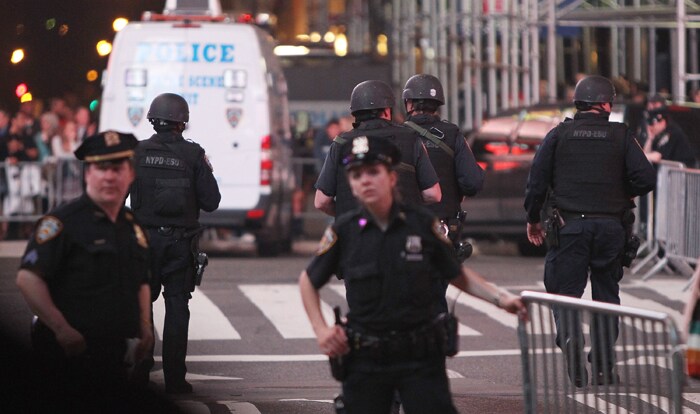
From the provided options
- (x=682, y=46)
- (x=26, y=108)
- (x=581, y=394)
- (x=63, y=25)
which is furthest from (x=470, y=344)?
(x=63, y=25)

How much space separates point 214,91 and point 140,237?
11269 mm

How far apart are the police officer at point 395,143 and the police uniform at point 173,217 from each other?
3.54 ft

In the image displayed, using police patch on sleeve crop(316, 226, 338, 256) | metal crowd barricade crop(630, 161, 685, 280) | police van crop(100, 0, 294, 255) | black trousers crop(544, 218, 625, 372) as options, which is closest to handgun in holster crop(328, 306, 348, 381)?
police patch on sleeve crop(316, 226, 338, 256)

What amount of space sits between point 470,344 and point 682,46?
9.51 metres

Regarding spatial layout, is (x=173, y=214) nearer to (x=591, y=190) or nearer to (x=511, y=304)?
(x=591, y=190)

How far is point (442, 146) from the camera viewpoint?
31.6 feet

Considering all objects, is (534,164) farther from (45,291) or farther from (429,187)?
(45,291)

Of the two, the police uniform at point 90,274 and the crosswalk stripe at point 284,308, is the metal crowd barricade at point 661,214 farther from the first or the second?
the police uniform at point 90,274

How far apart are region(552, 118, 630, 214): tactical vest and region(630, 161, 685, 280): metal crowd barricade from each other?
6154mm

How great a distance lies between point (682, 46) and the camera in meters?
20.4

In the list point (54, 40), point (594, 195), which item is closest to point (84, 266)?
point (594, 195)

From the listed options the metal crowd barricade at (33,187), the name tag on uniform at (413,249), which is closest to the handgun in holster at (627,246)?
the name tag on uniform at (413,249)

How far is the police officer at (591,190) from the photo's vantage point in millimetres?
9898

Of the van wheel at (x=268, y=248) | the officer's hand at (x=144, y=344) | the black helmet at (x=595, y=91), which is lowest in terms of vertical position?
the van wheel at (x=268, y=248)
